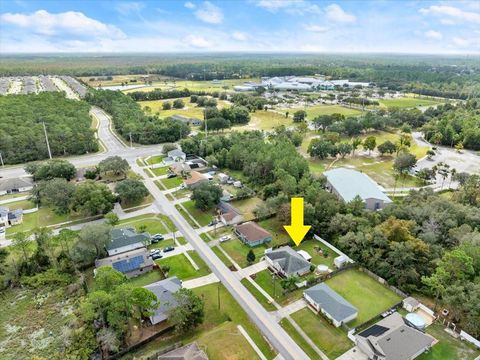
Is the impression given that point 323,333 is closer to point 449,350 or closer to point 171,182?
point 449,350

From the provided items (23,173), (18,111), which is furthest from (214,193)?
(18,111)

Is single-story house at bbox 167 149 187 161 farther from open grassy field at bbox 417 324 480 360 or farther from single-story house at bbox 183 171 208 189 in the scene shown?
open grassy field at bbox 417 324 480 360

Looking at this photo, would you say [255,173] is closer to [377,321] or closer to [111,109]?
[377,321]

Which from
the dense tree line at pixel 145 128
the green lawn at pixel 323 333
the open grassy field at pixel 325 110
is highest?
the open grassy field at pixel 325 110

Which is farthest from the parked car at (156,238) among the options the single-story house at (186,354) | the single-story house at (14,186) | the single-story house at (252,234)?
the single-story house at (14,186)

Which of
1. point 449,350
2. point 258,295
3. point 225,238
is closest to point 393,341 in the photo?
point 449,350

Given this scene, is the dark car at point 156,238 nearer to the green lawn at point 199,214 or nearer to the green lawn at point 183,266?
the green lawn at point 183,266
